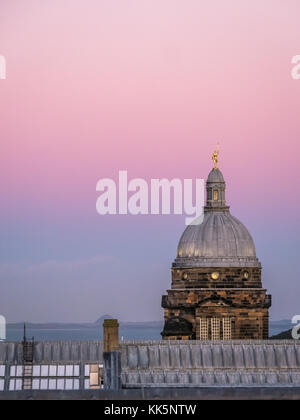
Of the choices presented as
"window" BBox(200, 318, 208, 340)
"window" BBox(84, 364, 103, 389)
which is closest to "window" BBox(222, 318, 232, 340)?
"window" BBox(200, 318, 208, 340)

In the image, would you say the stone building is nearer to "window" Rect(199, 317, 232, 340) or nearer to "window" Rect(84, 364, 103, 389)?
"window" Rect(199, 317, 232, 340)

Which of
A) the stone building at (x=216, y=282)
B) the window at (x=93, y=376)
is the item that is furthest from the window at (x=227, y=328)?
the window at (x=93, y=376)

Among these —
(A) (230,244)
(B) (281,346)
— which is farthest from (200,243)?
(B) (281,346)

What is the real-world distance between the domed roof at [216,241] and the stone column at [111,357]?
27746 millimetres

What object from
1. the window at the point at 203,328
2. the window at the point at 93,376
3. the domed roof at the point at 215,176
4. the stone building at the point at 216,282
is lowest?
the window at the point at 93,376

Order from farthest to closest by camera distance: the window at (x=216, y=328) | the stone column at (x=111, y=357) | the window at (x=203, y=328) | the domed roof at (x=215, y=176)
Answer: the domed roof at (x=215, y=176), the window at (x=216, y=328), the window at (x=203, y=328), the stone column at (x=111, y=357)

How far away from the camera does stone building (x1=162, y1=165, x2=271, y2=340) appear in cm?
16475

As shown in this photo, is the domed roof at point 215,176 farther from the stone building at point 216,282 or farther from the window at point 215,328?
the window at point 215,328

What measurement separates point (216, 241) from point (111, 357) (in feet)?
103

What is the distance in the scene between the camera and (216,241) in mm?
165250

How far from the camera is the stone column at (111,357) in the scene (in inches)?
5231

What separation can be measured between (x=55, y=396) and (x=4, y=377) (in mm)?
31181

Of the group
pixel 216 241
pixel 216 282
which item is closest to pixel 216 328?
pixel 216 282

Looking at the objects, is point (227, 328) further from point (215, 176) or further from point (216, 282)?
point (215, 176)
